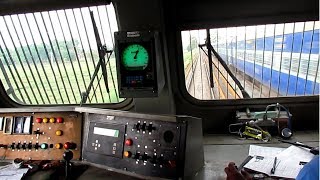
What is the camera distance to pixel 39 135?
1.94 metres

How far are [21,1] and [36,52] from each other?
587mm

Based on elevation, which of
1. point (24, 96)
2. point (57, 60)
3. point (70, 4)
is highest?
point (70, 4)

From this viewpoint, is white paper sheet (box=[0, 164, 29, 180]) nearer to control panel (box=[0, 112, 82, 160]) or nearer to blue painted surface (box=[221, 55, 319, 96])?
control panel (box=[0, 112, 82, 160])

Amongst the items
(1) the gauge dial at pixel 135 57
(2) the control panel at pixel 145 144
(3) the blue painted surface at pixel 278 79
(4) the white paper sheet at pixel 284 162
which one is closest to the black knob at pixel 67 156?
(2) the control panel at pixel 145 144

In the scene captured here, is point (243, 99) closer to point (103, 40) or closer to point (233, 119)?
point (233, 119)

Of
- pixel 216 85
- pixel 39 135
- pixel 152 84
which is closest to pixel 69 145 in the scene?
pixel 39 135

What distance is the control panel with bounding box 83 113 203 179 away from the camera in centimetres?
149

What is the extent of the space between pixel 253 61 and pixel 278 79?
257 mm

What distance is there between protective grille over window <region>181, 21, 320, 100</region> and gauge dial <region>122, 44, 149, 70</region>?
490 mm

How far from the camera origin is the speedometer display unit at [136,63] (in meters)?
1.97

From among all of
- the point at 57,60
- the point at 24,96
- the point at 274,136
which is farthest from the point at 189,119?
the point at 24,96

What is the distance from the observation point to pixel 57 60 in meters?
2.75

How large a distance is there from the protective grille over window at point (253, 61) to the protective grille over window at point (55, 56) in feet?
2.27

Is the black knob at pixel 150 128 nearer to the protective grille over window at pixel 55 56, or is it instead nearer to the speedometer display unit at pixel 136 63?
the speedometer display unit at pixel 136 63
